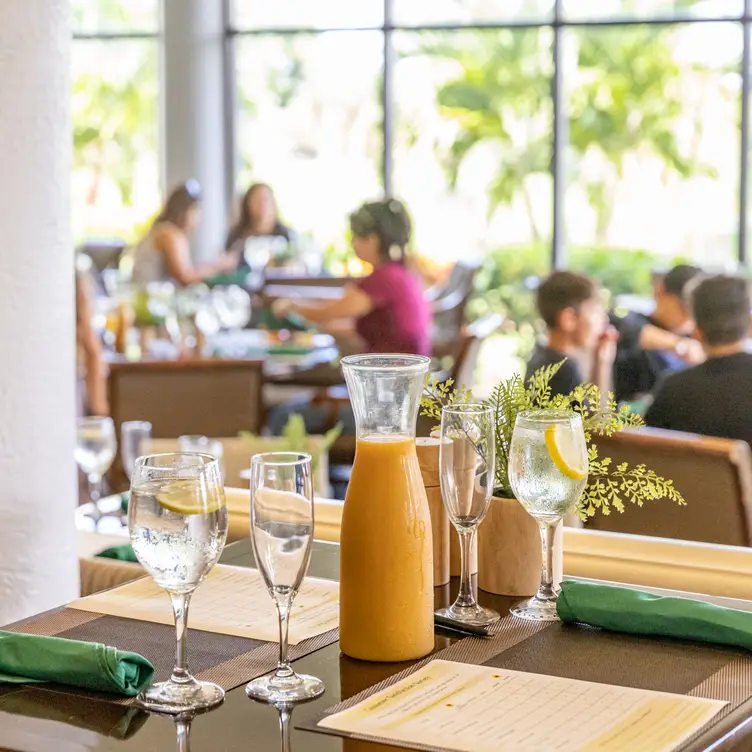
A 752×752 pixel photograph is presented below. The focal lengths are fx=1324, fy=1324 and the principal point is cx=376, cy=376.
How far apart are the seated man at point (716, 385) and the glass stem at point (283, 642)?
2031 mm

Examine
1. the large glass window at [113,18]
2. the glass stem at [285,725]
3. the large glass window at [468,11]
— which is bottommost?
the glass stem at [285,725]

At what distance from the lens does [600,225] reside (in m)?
8.19

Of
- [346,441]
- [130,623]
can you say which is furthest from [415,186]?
[130,623]

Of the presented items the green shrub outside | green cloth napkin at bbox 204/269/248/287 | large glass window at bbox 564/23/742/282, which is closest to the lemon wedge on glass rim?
green cloth napkin at bbox 204/269/248/287

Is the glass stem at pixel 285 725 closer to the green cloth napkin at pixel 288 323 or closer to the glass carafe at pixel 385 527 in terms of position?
the glass carafe at pixel 385 527

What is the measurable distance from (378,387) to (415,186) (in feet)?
25.2

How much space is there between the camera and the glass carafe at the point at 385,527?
1.24 m

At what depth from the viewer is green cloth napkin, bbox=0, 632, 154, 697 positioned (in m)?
1.15

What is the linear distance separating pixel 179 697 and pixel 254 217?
703 centimetres

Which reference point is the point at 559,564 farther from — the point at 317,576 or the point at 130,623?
the point at 130,623

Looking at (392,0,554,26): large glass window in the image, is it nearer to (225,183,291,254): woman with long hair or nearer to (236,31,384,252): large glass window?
(236,31,384,252): large glass window

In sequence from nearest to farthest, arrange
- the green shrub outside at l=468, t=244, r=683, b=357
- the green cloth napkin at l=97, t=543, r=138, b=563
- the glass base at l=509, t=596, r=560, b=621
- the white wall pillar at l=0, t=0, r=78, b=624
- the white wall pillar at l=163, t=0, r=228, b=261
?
the glass base at l=509, t=596, r=560, b=621
the white wall pillar at l=0, t=0, r=78, b=624
the green cloth napkin at l=97, t=543, r=138, b=563
the green shrub outside at l=468, t=244, r=683, b=357
the white wall pillar at l=163, t=0, r=228, b=261

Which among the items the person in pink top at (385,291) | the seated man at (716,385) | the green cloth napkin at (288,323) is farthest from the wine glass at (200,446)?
the green cloth napkin at (288,323)

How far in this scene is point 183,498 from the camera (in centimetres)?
111
